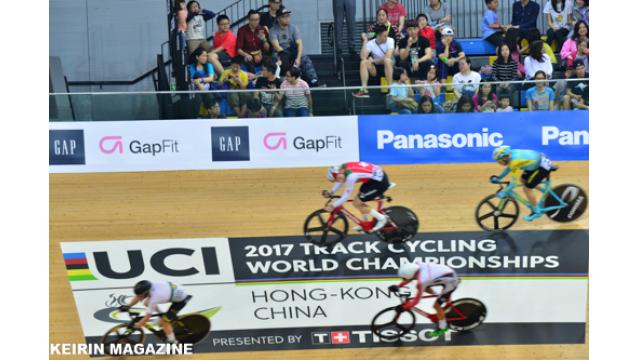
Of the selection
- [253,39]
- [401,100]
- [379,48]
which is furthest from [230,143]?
[379,48]

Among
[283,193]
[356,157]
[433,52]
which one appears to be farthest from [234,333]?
[433,52]

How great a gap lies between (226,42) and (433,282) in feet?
14.4

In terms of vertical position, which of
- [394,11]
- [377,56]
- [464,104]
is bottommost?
[464,104]

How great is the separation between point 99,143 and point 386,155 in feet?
11.7

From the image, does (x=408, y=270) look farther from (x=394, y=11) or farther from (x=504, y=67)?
(x=394, y=11)

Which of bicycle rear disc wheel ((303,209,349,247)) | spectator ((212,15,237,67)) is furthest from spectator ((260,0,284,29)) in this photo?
bicycle rear disc wheel ((303,209,349,247))

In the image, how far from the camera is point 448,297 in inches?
441

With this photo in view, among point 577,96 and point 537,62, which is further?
point 537,62

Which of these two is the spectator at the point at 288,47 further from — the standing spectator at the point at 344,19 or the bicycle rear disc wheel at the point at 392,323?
the bicycle rear disc wheel at the point at 392,323

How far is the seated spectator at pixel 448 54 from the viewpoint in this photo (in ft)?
40.6

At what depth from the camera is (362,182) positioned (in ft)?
36.9

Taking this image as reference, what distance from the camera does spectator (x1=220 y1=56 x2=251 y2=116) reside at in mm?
11203

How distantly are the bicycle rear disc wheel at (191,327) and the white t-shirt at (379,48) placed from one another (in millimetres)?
4128

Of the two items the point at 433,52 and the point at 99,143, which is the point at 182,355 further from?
the point at 433,52
